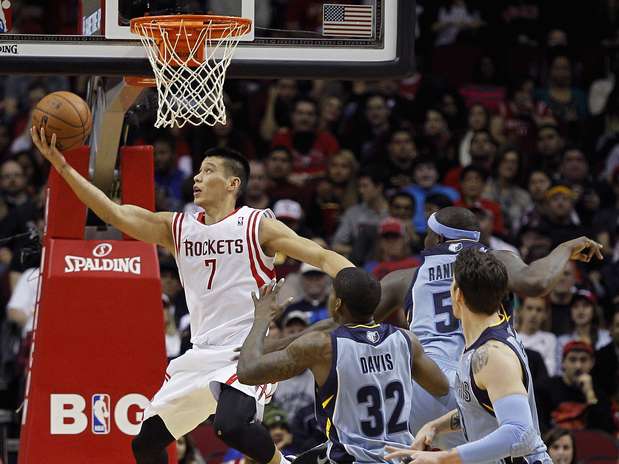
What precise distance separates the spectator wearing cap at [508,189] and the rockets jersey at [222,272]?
228 inches

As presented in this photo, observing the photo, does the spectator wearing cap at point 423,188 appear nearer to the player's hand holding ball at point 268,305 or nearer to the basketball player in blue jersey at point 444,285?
the basketball player in blue jersey at point 444,285

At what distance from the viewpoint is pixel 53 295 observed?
8.10 meters

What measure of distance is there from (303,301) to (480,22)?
621 centimetres

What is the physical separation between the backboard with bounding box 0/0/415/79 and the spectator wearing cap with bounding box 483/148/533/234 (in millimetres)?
5278

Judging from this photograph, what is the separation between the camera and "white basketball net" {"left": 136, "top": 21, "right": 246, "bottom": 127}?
296 inches

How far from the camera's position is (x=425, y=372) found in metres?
6.45

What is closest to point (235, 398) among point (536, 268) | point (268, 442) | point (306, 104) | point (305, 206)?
point (268, 442)

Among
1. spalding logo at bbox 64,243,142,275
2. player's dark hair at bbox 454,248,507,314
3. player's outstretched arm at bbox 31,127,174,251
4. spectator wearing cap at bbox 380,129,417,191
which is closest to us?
player's dark hair at bbox 454,248,507,314

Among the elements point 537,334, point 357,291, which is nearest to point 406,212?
point 537,334

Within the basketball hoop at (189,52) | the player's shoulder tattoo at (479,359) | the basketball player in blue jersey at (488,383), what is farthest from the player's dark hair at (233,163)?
the player's shoulder tattoo at (479,359)

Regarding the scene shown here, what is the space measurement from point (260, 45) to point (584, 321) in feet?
14.2

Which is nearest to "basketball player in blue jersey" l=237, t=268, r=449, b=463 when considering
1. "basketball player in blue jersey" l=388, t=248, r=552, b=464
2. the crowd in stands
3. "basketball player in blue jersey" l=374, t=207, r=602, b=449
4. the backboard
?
"basketball player in blue jersey" l=388, t=248, r=552, b=464

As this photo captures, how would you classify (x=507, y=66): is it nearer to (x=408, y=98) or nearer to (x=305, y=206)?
(x=408, y=98)

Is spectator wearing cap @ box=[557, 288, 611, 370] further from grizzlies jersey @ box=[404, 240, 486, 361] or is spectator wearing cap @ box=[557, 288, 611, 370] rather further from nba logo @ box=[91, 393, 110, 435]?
nba logo @ box=[91, 393, 110, 435]
